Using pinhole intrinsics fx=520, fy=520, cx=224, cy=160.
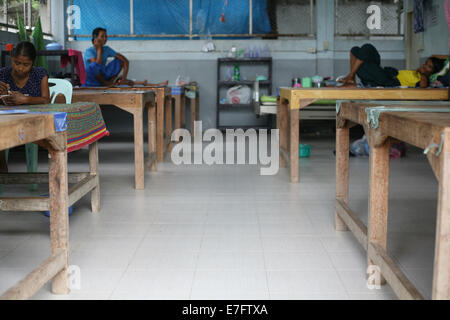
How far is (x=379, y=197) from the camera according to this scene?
207 centimetres

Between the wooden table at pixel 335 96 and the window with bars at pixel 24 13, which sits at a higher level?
the window with bars at pixel 24 13

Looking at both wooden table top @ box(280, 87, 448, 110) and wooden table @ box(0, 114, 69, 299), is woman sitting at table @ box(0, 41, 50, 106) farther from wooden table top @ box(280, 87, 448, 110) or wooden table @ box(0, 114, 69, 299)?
wooden table top @ box(280, 87, 448, 110)

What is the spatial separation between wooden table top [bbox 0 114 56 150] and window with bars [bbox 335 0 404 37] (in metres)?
7.54

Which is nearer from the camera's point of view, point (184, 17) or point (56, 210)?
point (56, 210)

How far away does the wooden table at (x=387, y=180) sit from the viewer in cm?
132

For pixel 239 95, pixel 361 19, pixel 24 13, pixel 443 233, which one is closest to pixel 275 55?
pixel 239 95

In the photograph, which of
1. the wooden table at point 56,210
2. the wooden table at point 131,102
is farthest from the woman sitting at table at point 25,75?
the wooden table at point 56,210

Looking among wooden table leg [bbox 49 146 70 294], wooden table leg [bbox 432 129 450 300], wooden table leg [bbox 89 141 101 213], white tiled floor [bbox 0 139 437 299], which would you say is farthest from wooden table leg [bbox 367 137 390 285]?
wooden table leg [bbox 89 141 101 213]

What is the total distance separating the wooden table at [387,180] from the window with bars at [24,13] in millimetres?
5543

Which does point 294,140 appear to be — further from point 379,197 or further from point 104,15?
point 104,15

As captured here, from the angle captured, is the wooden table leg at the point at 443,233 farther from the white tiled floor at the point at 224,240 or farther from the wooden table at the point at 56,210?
the wooden table at the point at 56,210

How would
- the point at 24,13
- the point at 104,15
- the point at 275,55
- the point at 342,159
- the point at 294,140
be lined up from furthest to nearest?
the point at 275,55 → the point at 104,15 → the point at 24,13 → the point at 294,140 → the point at 342,159

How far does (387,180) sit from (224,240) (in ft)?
3.16
